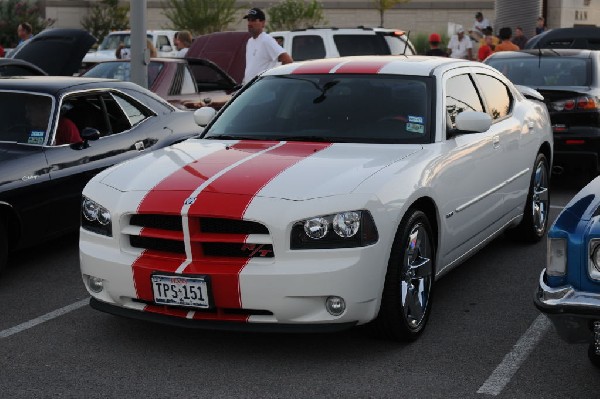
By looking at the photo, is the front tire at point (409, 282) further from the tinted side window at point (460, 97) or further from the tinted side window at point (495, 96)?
the tinted side window at point (495, 96)

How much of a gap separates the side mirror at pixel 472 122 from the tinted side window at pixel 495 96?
40.6 inches

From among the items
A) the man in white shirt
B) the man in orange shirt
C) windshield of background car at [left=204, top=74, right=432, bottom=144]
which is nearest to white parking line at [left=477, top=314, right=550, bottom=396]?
windshield of background car at [left=204, top=74, right=432, bottom=144]

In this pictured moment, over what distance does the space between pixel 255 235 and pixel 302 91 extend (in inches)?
74.4

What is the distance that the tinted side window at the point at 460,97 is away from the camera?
6.80 metres

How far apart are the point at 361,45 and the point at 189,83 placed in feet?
19.4

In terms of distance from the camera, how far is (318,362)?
538 centimetres

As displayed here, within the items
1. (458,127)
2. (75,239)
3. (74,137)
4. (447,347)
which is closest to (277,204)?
(447,347)

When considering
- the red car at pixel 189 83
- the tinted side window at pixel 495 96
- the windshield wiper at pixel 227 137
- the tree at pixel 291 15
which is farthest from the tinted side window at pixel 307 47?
the tree at pixel 291 15

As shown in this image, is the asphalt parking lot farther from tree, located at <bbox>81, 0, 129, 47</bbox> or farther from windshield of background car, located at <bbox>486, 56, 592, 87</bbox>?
tree, located at <bbox>81, 0, 129, 47</bbox>

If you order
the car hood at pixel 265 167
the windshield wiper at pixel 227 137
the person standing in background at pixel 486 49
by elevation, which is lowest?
the person standing in background at pixel 486 49

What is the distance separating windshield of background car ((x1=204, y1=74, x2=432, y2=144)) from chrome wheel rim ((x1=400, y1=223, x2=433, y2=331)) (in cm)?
77

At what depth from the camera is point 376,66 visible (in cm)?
694

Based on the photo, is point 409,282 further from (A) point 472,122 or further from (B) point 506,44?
(B) point 506,44

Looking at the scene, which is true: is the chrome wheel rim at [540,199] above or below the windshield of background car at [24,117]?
below
